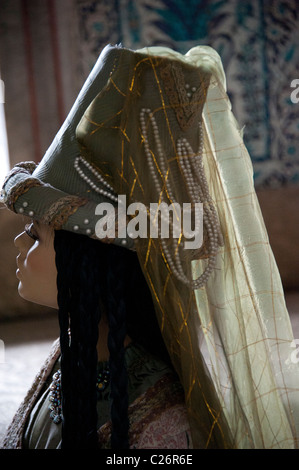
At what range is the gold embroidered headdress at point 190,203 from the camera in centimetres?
86

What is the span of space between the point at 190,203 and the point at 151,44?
1.66 metres

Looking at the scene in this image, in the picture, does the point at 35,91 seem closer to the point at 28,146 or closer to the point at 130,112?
the point at 28,146

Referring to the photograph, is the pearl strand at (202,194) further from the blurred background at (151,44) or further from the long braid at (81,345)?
the blurred background at (151,44)

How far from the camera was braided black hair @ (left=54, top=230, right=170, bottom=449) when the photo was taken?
85 centimetres

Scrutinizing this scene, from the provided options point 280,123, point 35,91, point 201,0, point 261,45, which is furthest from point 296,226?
point 35,91

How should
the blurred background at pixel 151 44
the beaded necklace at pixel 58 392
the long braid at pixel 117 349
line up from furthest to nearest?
the blurred background at pixel 151 44 → the beaded necklace at pixel 58 392 → the long braid at pixel 117 349

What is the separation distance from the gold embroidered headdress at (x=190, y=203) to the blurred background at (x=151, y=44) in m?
1.22

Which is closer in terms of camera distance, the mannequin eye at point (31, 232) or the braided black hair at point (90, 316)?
the braided black hair at point (90, 316)

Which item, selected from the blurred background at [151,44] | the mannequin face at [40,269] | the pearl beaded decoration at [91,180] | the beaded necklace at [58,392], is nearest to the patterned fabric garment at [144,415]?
the beaded necklace at [58,392]

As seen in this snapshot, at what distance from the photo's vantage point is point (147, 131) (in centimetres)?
86

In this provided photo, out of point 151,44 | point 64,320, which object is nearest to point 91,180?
point 64,320

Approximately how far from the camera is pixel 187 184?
2.89ft

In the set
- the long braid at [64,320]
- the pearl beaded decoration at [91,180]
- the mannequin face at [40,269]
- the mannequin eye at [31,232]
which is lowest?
the long braid at [64,320]

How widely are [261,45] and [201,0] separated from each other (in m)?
0.32
